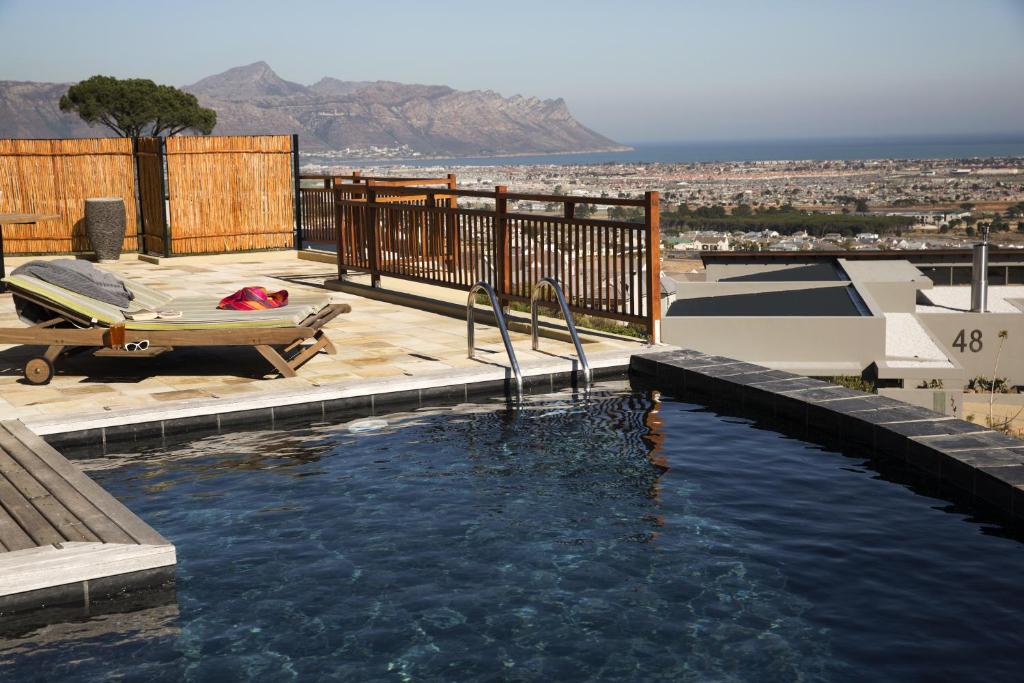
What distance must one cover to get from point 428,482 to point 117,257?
1347 centimetres

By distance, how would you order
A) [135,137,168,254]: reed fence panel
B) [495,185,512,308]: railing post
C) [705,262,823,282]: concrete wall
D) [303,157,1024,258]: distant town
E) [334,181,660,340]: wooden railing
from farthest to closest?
[303,157,1024,258]: distant town, [705,262,823,282]: concrete wall, [135,137,168,254]: reed fence panel, [495,185,512,308]: railing post, [334,181,660,340]: wooden railing

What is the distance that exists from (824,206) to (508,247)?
385 feet

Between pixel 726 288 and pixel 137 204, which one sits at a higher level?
pixel 137 204

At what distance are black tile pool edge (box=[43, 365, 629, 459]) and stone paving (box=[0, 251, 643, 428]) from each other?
16 cm

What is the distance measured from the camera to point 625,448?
698 cm

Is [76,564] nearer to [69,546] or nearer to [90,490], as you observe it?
[69,546]

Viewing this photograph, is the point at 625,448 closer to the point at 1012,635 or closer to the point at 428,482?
the point at 428,482

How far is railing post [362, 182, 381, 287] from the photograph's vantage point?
510 inches

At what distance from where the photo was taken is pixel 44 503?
5.45 metres

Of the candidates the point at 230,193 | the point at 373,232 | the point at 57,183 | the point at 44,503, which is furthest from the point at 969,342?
the point at 44,503

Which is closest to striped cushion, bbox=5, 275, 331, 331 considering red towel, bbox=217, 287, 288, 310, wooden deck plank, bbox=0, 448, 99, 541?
red towel, bbox=217, 287, 288, 310

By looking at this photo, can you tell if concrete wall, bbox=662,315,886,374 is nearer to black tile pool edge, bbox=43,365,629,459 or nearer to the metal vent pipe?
the metal vent pipe

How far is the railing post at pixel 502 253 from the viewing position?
35.6 feet

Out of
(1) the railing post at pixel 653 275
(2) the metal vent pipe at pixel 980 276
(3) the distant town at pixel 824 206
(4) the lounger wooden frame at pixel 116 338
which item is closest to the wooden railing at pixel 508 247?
(1) the railing post at pixel 653 275
